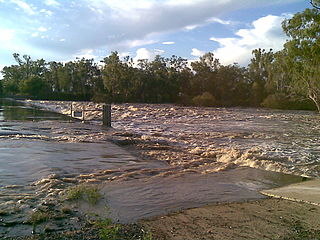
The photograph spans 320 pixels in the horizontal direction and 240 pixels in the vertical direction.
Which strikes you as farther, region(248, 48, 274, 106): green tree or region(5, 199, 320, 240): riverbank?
region(248, 48, 274, 106): green tree

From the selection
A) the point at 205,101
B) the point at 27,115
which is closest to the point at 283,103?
the point at 205,101

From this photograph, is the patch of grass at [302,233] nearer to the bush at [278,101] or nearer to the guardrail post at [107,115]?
the guardrail post at [107,115]

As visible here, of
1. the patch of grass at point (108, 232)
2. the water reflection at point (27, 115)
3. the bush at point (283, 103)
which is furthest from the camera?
the bush at point (283, 103)

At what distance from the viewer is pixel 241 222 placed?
4402 mm

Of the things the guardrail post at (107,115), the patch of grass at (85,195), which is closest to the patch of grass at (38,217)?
the patch of grass at (85,195)

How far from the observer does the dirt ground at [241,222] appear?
3.95m

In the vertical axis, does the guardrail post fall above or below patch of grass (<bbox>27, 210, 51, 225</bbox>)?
above

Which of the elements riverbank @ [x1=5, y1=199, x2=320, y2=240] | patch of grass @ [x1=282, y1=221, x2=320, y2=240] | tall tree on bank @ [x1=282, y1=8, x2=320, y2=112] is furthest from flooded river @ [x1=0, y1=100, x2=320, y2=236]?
tall tree on bank @ [x1=282, y1=8, x2=320, y2=112]

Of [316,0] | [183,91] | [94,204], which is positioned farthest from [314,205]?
[183,91]

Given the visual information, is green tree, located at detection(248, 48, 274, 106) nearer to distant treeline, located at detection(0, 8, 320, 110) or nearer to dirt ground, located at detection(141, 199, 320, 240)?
distant treeline, located at detection(0, 8, 320, 110)

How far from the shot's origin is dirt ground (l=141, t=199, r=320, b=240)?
3.95 m

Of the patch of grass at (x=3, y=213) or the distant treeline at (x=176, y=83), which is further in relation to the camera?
the distant treeline at (x=176, y=83)

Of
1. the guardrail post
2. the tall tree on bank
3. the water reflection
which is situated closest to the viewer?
the guardrail post

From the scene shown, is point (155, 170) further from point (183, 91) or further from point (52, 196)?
point (183, 91)
